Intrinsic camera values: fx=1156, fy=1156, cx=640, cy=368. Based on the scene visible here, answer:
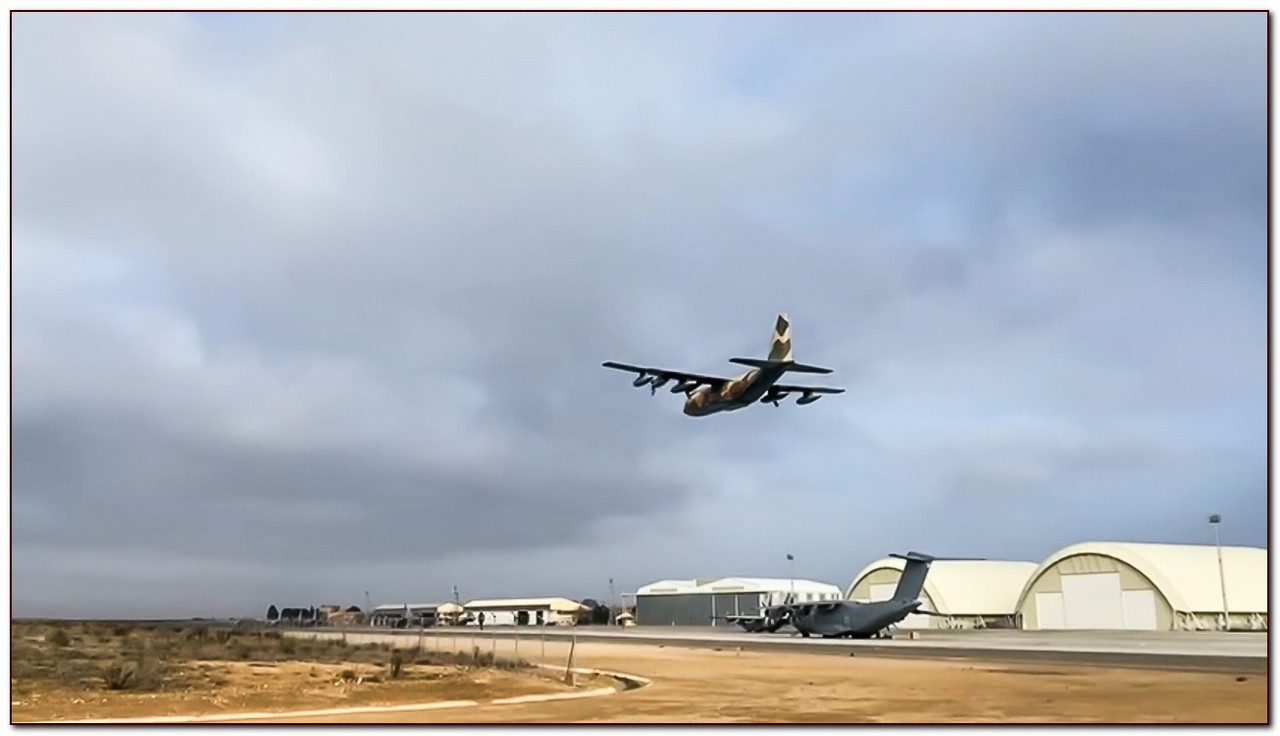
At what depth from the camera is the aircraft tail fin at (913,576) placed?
157ft

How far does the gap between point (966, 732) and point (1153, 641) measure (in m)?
29.2

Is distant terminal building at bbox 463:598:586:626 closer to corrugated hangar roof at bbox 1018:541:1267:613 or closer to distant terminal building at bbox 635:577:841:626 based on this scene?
distant terminal building at bbox 635:577:841:626

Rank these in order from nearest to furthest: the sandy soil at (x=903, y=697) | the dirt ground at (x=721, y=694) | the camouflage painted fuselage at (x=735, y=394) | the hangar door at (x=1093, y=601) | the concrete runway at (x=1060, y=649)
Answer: the sandy soil at (x=903, y=697) → the dirt ground at (x=721, y=694) → the concrete runway at (x=1060, y=649) → the camouflage painted fuselage at (x=735, y=394) → the hangar door at (x=1093, y=601)

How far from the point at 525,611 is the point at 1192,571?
65.2m

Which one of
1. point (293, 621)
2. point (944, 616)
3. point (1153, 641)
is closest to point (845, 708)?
point (1153, 641)

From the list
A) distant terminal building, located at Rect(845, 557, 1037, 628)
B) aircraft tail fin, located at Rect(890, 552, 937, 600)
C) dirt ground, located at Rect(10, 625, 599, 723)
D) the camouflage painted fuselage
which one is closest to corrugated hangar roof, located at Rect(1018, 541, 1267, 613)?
distant terminal building, located at Rect(845, 557, 1037, 628)

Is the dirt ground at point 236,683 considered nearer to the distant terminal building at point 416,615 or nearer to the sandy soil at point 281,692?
the sandy soil at point 281,692

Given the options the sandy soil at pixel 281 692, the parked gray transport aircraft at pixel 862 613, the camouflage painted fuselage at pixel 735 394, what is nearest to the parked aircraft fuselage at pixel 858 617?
the parked gray transport aircraft at pixel 862 613

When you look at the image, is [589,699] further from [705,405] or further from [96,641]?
[96,641]

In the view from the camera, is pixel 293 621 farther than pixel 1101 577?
Yes

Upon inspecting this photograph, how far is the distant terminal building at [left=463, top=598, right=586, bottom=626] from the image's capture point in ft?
346

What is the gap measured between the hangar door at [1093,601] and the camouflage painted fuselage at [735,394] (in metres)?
29.8

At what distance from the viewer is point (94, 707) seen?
19.7 metres

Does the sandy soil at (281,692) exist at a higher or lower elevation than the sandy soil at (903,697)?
higher
